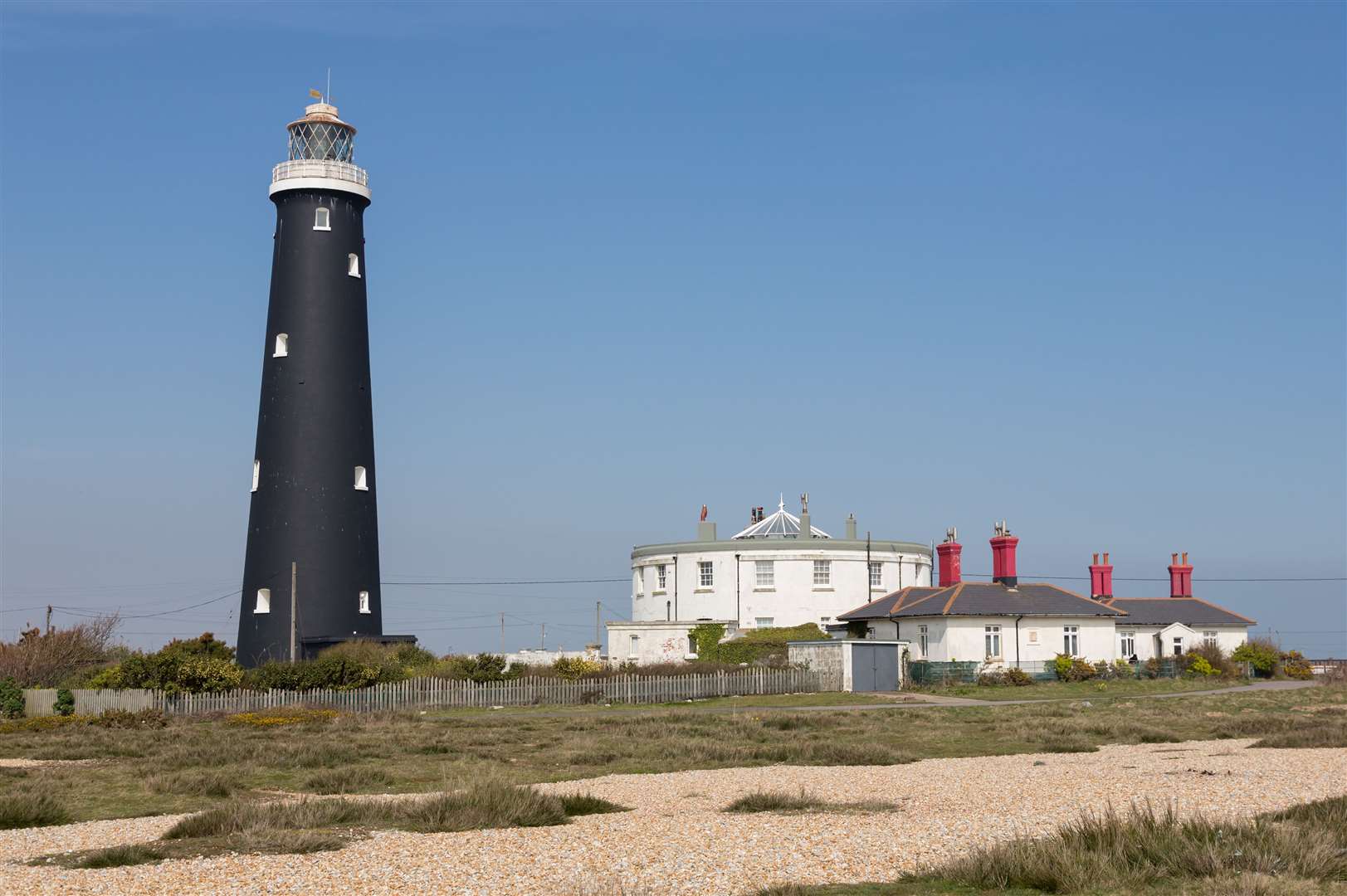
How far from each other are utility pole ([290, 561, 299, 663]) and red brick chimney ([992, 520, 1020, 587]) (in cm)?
2758

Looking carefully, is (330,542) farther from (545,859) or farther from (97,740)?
(545,859)

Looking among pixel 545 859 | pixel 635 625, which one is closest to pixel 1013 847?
pixel 545 859

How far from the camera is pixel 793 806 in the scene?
619 inches

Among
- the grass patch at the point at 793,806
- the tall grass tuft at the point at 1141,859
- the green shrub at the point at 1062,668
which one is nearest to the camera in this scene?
the tall grass tuft at the point at 1141,859

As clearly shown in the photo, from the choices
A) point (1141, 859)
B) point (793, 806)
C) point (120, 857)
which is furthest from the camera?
point (793, 806)

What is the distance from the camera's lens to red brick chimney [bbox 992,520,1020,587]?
54469mm

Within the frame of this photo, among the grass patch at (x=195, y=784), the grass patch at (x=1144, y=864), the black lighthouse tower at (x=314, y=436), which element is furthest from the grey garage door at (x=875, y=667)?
the grass patch at (x=1144, y=864)

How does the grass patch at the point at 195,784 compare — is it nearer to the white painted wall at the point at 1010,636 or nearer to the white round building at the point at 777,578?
the white painted wall at the point at 1010,636

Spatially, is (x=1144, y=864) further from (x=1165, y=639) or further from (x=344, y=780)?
(x=1165, y=639)

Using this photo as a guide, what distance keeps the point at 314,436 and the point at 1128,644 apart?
34.8m

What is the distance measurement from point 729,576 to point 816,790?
46928 mm

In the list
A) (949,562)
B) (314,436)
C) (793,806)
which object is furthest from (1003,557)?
(793,806)

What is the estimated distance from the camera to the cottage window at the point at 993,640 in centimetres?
5097

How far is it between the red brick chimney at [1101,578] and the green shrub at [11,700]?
147 feet
